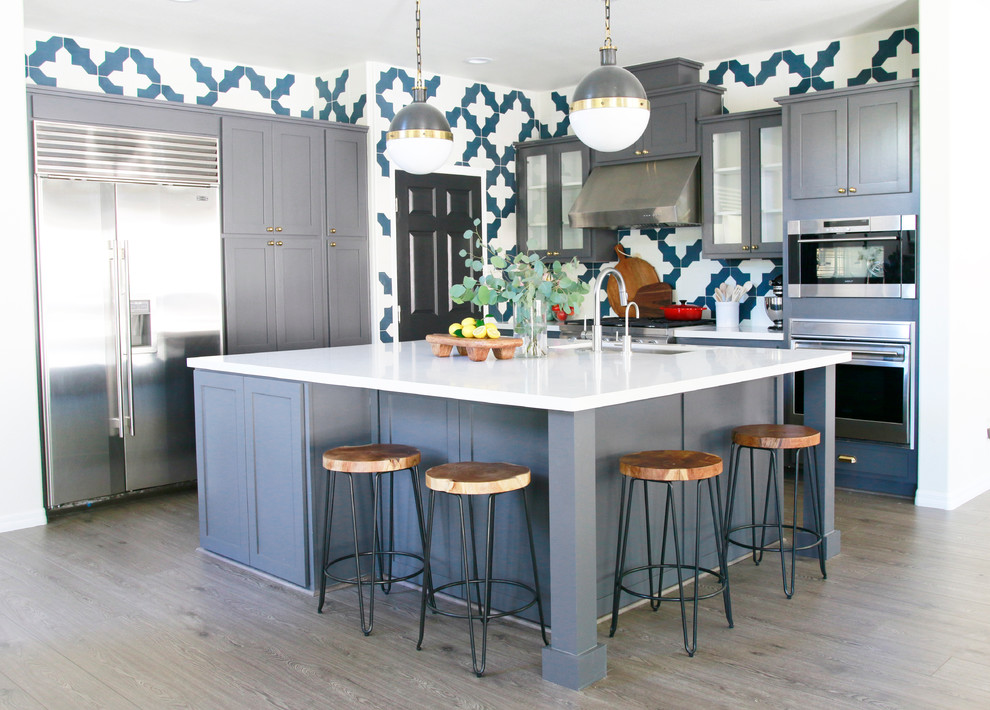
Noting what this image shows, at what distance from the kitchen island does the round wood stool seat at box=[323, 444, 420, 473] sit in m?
0.21

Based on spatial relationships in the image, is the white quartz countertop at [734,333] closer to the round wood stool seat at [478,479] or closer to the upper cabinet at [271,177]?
the upper cabinet at [271,177]

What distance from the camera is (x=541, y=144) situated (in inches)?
271

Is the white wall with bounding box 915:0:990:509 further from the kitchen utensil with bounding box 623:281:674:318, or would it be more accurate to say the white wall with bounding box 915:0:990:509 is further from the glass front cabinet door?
the glass front cabinet door

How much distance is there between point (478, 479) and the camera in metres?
2.84

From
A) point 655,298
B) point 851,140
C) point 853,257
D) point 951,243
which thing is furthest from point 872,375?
point 655,298

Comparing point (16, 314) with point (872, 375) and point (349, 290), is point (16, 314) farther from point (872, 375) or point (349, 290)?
point (872, 375)

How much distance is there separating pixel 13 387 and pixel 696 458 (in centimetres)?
332

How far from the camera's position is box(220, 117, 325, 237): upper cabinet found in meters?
5.43

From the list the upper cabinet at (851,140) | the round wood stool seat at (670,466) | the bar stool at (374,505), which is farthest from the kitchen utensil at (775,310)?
the bar stool at (374,505)

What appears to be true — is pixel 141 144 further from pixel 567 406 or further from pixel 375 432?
pixel 567 406

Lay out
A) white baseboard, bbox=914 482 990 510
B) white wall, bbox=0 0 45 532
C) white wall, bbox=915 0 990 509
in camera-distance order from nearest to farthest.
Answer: white wall, bbox=0 0 45 532 < white wall, bbox=915 0 990 509 < white baseboard, bbox=914 482 990 510

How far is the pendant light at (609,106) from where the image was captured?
3.21 m

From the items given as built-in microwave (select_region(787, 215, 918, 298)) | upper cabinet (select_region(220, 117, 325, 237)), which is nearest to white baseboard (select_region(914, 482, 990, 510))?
built-in microwave (select_region(787, 215, 918, 298))

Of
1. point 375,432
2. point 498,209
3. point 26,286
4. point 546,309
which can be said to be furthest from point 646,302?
point 26,286
